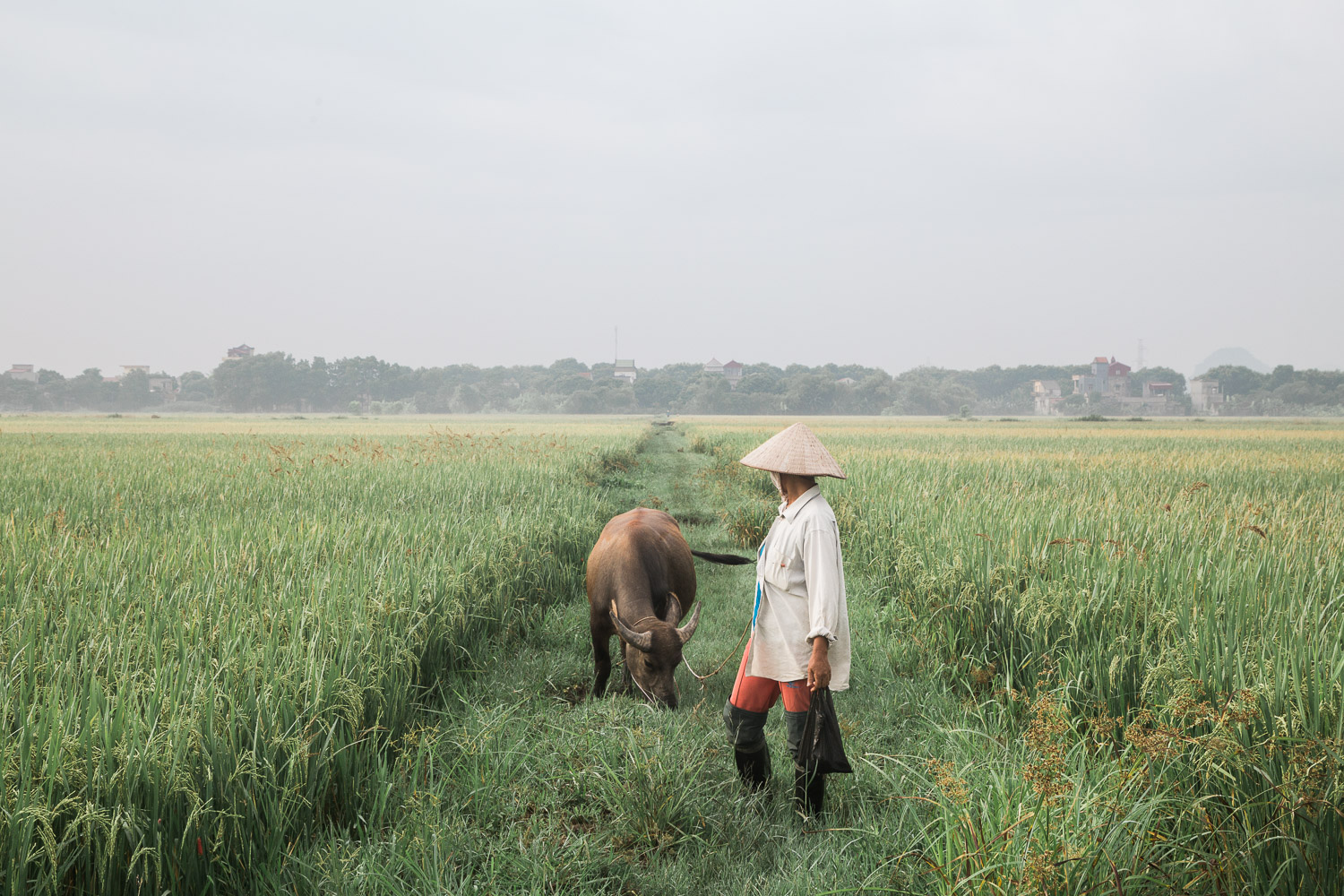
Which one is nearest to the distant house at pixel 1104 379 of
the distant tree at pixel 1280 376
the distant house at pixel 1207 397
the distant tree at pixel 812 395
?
the distant house at pixel 1207 397

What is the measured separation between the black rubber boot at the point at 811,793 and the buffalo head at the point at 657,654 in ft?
3.65

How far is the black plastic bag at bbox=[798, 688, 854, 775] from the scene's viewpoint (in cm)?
285

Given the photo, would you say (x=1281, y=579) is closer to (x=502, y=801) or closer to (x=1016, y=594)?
(x=1016, y=594)

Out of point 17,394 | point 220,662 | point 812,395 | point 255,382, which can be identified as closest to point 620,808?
point 220,662

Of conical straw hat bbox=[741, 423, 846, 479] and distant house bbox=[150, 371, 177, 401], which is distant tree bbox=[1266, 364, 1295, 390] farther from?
distant house bbox=[150, 371, 177, 401]

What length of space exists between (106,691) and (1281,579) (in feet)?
20.4

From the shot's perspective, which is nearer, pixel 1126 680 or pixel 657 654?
pixel 1126 680


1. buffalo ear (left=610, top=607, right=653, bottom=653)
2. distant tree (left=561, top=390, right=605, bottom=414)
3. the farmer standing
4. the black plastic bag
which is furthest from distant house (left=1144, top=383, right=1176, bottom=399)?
the black plastic bag

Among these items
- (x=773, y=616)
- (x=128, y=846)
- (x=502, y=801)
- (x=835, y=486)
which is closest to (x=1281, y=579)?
(x=773, y=616)

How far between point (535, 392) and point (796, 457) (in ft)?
365

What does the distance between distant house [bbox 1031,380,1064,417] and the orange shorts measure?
115887 millimetres

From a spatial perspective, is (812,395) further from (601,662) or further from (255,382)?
(601,662)

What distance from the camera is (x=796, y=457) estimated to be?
3.05 meters

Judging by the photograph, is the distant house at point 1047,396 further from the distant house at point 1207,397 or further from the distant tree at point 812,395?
the distant tree at point 812,395
